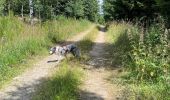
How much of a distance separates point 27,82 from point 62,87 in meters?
2.04

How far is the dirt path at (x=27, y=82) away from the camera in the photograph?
840 centimetres

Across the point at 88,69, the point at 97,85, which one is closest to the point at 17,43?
the point at 88,69

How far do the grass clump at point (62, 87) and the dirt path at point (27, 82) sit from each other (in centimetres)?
30

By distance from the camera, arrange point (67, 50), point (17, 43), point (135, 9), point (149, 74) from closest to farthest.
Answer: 1. point (149, 74)
2. point (67, 50)
3. point (17, 43)
4. point (135, 9)

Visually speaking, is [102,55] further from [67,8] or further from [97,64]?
[67,8]

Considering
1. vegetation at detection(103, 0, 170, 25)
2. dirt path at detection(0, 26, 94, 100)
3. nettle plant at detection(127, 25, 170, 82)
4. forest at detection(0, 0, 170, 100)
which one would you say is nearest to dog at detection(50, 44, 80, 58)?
forest at detection(0, 0, 170, 100)

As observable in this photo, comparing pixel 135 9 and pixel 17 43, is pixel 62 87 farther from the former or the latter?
pixel 135 9

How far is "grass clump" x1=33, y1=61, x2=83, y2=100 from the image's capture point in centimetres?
762

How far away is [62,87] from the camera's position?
808 cm

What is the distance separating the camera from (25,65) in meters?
12.1

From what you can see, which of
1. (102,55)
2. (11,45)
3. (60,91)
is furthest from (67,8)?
(60,91)

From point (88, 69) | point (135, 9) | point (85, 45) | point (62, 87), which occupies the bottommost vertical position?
point (85, 45)

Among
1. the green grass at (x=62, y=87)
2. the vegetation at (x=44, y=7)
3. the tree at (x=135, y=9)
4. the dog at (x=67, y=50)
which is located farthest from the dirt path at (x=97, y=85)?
the vegetation at (x=44, y=7)

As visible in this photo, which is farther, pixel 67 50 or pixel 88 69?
pixel 67 50
